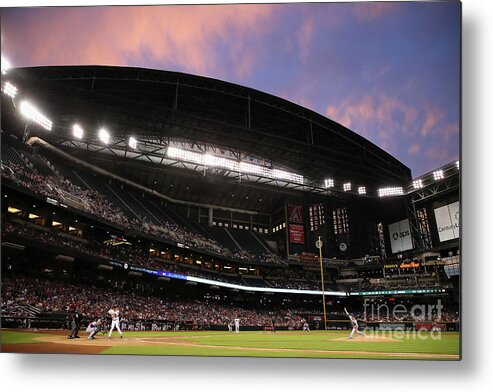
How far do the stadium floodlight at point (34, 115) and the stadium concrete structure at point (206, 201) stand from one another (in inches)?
6.2

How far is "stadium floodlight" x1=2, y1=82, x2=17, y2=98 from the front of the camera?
7.66m

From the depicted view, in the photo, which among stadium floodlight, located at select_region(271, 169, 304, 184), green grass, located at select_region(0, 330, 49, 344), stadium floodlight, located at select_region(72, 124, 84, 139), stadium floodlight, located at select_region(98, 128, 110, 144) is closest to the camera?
green grass, located at select_region(0, 330, 49, 344)

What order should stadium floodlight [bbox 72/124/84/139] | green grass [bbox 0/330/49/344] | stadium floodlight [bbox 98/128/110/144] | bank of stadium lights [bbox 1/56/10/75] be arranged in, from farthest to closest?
stadium floodlight [bbox 98/128/110/144] → stadium floodlight [bbox 72/124/84/139] → bank of stadium lights [bbox 1/56/10/75] → green grass [bbox 0/330/49/344]

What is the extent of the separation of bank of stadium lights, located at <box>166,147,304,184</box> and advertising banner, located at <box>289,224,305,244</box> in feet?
10.0

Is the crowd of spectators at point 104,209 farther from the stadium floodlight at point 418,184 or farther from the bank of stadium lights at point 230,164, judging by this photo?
the stadium floodlight at point 418,184

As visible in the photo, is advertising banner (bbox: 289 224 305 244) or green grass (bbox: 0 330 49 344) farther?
advertising banner (bbox: 289 224 305 244)

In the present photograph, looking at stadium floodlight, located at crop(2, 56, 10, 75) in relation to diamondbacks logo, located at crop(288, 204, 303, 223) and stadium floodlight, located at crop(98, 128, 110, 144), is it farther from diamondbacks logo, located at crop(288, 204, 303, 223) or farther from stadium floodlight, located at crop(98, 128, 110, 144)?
diamondbacks logo, located at crop(288, 204, 303, 223)

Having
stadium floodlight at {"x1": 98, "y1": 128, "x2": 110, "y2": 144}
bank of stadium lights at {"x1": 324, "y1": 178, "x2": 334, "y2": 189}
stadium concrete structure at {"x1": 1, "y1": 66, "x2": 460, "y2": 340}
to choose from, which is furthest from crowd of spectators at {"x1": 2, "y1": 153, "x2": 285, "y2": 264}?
bank of stadium lights at {"x1": 324, "y1": 178, "x2": 334, "y2": 189}

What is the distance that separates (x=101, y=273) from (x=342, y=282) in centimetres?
1448

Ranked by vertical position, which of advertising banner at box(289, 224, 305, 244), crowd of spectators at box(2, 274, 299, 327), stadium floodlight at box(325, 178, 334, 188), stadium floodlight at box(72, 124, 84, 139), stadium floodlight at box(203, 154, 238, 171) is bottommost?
crowd of spectators at box(2, 274, 299, 327)

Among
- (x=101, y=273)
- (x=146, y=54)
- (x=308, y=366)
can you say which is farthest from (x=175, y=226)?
(x=308, y=366)

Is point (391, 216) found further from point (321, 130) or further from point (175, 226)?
point (175, 226)

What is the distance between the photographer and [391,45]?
7652 mm

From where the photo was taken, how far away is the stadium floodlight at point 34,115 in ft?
31.0
